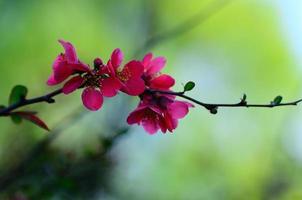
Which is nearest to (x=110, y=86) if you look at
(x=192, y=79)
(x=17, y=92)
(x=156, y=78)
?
(x=156, y=78)

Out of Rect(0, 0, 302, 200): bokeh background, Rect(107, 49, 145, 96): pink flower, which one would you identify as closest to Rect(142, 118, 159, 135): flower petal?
Rect(107, 49, 145, 96): pink flower

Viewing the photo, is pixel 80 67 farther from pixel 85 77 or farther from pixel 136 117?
pixel 136 117

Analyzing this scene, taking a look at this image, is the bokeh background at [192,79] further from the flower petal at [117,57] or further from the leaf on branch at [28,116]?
the flower petal at [117,57]

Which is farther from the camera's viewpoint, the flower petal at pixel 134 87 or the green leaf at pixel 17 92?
the green leaf at pixel 17 92

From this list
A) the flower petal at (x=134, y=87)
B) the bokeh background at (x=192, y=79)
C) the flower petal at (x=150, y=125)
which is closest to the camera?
the flower petal at (x=134, y=87)

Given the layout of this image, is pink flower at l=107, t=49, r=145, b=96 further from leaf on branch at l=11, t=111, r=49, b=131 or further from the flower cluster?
leaf on branch at l=11, t=111, r=49, b=131

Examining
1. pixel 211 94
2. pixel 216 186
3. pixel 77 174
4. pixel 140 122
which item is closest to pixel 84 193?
pixel 77 174

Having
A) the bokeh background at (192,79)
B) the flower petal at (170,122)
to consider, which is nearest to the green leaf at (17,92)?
the flower petal at (170,122)
